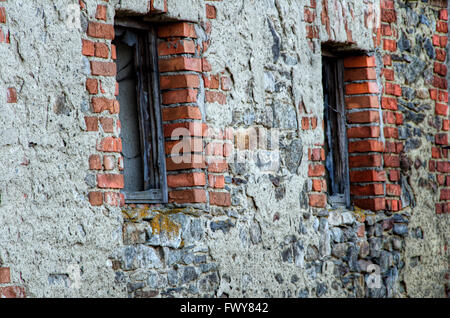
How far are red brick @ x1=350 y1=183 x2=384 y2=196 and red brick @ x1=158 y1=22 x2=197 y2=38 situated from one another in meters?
2.13

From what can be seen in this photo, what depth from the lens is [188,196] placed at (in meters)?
5.26

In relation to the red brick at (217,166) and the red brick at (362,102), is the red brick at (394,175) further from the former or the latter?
the red brick at (217,166)

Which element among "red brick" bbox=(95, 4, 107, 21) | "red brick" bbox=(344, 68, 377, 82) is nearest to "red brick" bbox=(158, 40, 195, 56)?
"red brick" bbox=(95, 4, 107, 21)

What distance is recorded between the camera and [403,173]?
698 centimetres

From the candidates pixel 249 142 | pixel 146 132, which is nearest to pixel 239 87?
pixel 249 142

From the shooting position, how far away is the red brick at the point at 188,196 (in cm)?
524

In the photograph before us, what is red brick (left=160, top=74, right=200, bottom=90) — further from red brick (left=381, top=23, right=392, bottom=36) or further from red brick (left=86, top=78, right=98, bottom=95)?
red brick (left=381, top=23, right=392, bottom=36)

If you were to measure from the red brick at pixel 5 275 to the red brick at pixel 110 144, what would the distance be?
0.86 metres

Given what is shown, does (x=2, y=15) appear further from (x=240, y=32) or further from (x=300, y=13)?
(x=300, y=13)

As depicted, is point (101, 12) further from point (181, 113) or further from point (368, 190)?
point (368, 190)

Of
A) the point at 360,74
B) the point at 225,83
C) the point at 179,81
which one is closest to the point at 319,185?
the point at 360,74

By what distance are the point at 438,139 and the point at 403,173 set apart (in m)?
0.58

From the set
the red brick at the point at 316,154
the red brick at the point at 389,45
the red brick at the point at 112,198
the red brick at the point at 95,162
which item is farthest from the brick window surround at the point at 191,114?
the red brick at the point at 389,45

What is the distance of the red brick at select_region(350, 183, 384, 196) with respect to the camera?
6715 millimetres
